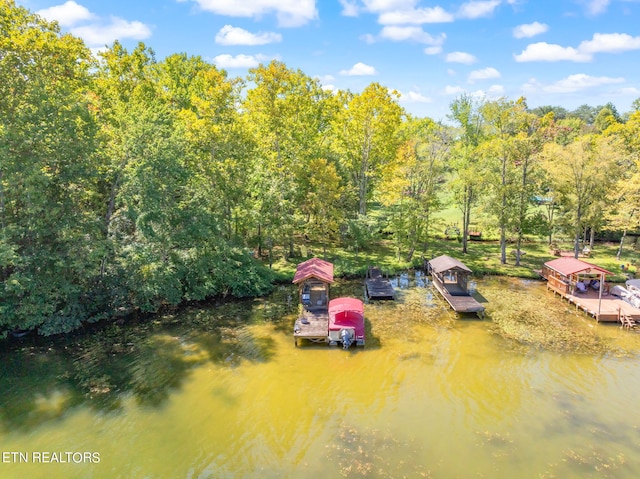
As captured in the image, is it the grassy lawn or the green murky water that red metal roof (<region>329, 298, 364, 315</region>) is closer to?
the green murky water

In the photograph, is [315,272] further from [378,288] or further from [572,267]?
[572,267]

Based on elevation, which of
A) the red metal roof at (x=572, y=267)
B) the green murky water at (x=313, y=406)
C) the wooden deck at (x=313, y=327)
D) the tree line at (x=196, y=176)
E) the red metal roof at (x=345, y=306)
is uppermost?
the tree line at (x=196, y=176)

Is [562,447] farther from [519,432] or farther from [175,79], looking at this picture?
[175,79]

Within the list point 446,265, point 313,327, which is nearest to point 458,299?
point 446,265

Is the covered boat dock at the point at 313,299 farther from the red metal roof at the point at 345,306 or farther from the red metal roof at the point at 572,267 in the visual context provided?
the red metal roof at the point at 572,267

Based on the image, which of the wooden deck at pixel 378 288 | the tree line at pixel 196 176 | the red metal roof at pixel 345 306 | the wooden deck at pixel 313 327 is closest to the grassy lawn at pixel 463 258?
the tree line at pixel 196 176

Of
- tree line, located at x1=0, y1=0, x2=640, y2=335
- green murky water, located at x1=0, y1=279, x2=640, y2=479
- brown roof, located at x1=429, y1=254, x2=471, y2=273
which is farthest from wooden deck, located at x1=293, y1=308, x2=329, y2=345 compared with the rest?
brown roof, located at x1=429, y1=254, x2=471, y2=273
